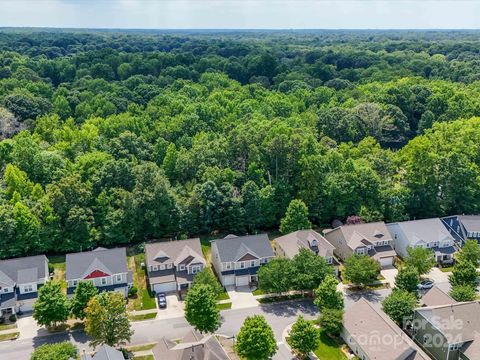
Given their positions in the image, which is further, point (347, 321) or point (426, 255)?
point (426, 255)

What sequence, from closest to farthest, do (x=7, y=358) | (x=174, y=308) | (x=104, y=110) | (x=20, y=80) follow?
(x=7, y=358) → (x=174, y=308) → (x=104, y=110) → (x=20, y=80)

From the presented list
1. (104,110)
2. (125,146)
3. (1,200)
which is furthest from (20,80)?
(1,200)

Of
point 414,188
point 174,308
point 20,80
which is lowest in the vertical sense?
point 174,308

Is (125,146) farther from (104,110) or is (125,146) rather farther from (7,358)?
(7,358)

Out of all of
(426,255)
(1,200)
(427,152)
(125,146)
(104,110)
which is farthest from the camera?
(104,110)

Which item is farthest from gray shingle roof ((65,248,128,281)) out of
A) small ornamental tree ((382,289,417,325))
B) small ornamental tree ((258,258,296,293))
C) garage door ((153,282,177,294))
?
small ornamental tree ((382,289,417,325))

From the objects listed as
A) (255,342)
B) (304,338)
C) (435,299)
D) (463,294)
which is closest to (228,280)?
(304,338)
